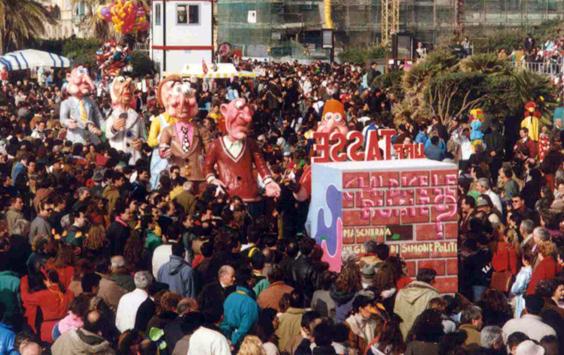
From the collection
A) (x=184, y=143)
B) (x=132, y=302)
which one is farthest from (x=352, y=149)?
(x=132, y=302)

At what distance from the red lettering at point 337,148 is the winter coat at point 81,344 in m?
5.79

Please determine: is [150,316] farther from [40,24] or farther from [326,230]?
[40,24]

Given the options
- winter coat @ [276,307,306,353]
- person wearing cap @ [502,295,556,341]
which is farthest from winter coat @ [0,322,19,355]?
person wearing cap @ [502,295,556,341]

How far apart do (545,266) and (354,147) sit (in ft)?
12.0

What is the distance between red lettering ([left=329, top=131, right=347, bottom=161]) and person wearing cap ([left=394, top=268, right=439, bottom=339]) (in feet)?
13.4

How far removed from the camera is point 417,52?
4338cm

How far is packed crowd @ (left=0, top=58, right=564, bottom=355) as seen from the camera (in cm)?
1071

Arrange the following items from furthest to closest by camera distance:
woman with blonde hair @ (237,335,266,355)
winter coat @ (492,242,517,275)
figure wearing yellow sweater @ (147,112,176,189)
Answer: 1. figure wearing yellow sweater @ (147,112,176,189)
2. winter coat @ (492,242,517,275)
3. woman with blonde hair @ (237,335,266,355)

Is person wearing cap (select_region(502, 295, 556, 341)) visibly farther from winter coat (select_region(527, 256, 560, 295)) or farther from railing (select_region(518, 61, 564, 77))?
railing (select_region(518, 61, 564, 77))

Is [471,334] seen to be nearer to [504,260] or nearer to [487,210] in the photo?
[504,260]

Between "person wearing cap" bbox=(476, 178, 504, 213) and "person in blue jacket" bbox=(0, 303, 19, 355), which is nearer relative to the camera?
"person in blue jacket" bbox=(0, 303, 19, 355)

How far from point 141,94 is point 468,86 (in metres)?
10.8

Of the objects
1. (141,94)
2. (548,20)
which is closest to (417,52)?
(141,94)

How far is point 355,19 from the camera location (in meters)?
69.4
